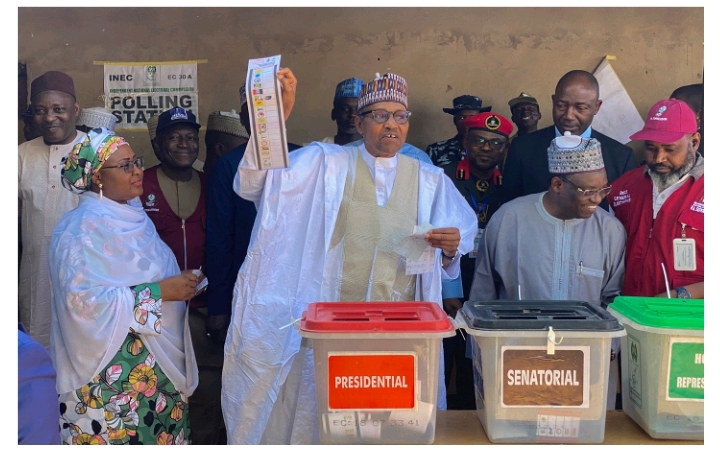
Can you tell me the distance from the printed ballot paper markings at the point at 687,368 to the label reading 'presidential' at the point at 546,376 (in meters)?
0.31

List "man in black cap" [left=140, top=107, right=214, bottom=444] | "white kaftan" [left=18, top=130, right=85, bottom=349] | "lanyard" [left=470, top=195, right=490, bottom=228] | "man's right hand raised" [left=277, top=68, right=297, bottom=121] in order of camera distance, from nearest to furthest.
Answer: "man's right hand raised" [left=277, top=68, right=297, bottom=121], "white kaftan" [left=18, top=130, right=85, bottom=349], "man in black cap" [left=140, top=107, right=214, bottom=444], "lanyard" [left=470, top=195, right=490, bottom=228]

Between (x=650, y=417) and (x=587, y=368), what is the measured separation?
0.34 m

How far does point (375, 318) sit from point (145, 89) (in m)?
3.08

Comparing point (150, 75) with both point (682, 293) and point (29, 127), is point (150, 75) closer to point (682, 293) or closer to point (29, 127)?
point (29, 127)

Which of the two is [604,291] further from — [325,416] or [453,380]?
[325,416]

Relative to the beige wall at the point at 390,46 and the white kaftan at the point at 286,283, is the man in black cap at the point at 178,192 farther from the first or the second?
the white kaftan at the point at 286,283

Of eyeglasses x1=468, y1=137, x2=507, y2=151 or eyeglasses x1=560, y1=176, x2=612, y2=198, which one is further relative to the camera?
eyeglasses x1=468, y1=137, x2=507, y2=151

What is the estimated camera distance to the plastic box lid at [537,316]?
2490mm

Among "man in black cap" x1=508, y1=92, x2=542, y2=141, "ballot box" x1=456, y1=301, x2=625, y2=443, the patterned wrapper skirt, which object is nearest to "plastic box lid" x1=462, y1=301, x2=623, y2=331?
"ballot box" x1=456, y1=301, x2=625, y2=443

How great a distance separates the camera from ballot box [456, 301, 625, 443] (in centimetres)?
249

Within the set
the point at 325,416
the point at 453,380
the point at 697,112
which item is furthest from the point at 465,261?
the point at 325,416

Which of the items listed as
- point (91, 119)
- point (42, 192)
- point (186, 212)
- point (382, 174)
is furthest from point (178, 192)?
point (382, 174)

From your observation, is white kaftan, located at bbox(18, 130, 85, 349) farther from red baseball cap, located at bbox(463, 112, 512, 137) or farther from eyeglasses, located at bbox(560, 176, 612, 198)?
eyeglasses, located at bbox(560, 176, 612, 198)

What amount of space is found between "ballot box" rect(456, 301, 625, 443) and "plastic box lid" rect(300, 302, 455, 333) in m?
0.17
